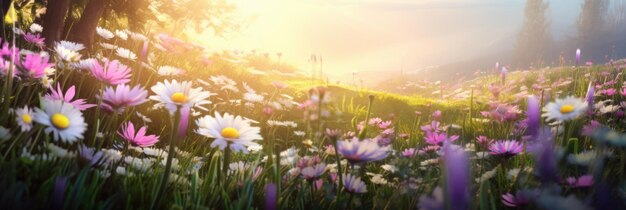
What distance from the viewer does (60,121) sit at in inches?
41.9

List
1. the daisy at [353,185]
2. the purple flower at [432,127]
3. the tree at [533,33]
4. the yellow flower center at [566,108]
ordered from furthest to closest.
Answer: the tree at [533,33] < the purple flower at [432,127] < the daisy at [353,185] < the yellow flower center at [566,108]

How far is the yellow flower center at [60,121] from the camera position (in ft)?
3.45

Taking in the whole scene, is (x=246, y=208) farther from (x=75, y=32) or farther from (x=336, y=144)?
(x=75, y=32)

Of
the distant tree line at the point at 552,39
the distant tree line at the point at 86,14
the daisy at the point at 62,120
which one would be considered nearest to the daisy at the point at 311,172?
the daisy at the point at 62,120

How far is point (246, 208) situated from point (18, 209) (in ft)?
1.96

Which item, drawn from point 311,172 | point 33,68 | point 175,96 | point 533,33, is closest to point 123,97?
point 175,96

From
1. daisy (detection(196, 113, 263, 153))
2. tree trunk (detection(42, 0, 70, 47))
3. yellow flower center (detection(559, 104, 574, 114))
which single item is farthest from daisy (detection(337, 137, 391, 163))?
tree trunk (detection(42, 0, 70, 47))

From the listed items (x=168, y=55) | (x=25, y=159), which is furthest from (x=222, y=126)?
(x=168, y=55)

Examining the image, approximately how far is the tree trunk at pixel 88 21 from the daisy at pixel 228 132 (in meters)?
3.51

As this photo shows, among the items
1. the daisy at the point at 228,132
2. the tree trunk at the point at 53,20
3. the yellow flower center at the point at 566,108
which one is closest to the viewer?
the daisy at the point at 228,132

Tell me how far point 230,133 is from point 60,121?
0.40m

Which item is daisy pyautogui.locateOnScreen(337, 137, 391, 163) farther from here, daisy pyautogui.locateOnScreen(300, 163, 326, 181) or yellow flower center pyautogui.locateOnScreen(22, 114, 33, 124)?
yellow flower center pyautogui.locateOnScreen(22, 114, 33, 124)

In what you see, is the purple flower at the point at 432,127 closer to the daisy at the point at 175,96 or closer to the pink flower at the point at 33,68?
the daisy at the point at 175,96

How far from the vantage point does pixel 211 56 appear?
756 cm
